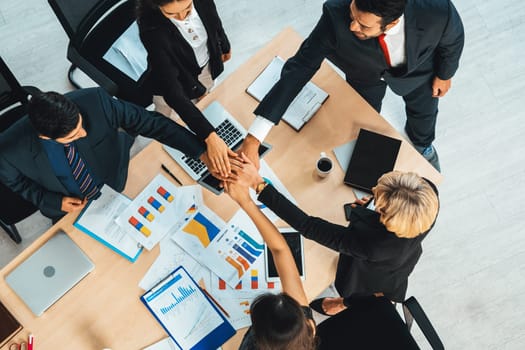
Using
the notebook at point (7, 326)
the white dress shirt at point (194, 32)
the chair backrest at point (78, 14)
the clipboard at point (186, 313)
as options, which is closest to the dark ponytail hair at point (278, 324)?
the clipboard at point (186, 313)

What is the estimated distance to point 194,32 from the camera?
91.7 inches

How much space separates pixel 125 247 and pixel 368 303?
3.71ft

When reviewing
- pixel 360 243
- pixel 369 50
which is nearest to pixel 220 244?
pixel 360 243

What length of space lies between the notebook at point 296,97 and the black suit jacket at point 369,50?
0.32 feet

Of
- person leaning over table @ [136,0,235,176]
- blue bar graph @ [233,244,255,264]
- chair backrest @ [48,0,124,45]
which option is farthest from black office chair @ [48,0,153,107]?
blue bar graph @ [233,244,255,264]

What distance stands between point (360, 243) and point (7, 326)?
1441 mm

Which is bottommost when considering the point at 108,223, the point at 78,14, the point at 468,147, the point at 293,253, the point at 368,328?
the point at 468,147

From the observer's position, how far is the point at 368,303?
90.6 inches

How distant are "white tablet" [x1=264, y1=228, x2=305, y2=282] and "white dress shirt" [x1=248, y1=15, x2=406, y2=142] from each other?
43 centimetres

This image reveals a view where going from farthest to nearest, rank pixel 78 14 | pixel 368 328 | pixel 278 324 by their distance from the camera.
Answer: pixel 78 14, pixel 368 328, pixel 278 324

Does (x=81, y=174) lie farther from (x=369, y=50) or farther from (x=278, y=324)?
(x=369, y=50)

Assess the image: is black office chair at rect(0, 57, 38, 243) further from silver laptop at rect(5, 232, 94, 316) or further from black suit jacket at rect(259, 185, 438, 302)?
black suit jacket at rect(259, 185, 438, 302)

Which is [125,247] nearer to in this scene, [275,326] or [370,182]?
[275,326]

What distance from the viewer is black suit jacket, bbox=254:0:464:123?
2045 millimetres
